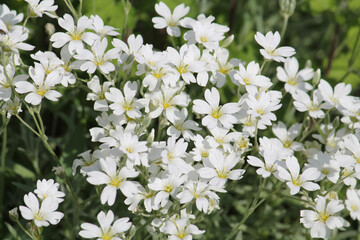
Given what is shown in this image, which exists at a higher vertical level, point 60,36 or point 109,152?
point 60,36

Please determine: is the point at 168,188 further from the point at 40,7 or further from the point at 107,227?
the point at 40,7

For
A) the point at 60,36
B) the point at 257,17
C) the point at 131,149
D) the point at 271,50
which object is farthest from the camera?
the point at 257,17

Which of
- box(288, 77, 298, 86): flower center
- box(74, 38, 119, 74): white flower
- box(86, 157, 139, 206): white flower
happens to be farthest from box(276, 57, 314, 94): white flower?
box(86, 157, 139, 206): white flower

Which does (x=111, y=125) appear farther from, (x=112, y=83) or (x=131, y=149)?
(x=131, y=149)

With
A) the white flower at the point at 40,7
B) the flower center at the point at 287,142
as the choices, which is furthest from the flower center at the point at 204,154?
the white flower at the point at 40,7

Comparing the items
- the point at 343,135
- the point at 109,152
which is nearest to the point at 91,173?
the point at 109,152
